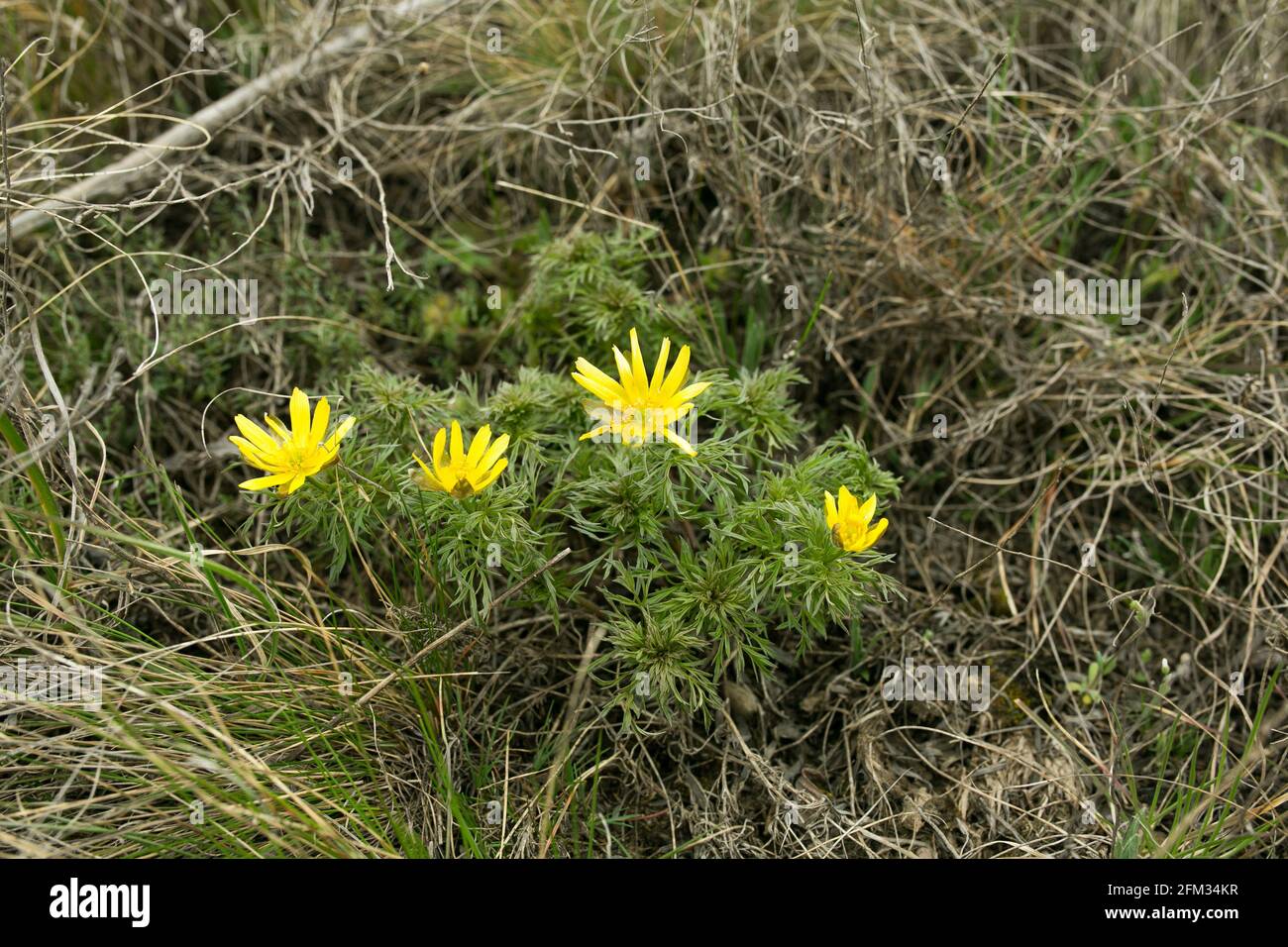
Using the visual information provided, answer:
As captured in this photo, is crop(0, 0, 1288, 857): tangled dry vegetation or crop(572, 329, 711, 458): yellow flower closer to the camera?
crop(572, 329, 711, 458): yellow flower

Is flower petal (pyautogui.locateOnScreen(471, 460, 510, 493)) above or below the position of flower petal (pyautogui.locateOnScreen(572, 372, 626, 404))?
below

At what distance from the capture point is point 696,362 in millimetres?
2281

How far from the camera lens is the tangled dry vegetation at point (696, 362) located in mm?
1811

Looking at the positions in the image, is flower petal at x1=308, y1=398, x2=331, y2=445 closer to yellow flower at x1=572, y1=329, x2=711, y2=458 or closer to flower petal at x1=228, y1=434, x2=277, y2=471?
flower petal at x1=228, y1=434, x2=277, y2=471

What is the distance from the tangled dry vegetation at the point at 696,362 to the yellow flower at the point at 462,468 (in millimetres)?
319

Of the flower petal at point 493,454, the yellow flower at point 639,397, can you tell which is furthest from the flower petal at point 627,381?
the flower petal at point 493,454

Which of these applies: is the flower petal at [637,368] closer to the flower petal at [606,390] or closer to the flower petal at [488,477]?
the flower petal at [606,390]

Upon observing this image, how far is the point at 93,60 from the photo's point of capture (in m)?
2.75

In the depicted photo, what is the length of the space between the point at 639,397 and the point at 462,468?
31cm

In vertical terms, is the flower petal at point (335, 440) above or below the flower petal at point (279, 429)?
below

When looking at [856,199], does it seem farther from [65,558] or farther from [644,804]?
[65,558]

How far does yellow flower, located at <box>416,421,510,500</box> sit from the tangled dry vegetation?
0.32m

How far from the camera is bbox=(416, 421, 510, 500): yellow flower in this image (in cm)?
164

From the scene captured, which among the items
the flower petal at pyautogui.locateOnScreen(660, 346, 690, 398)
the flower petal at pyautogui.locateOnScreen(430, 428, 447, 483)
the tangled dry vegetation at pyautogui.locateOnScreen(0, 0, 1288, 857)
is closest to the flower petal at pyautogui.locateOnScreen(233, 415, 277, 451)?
the tangled dry vegetation at pyautogui.locateOnScreen(0, 0, 1288, 857)
